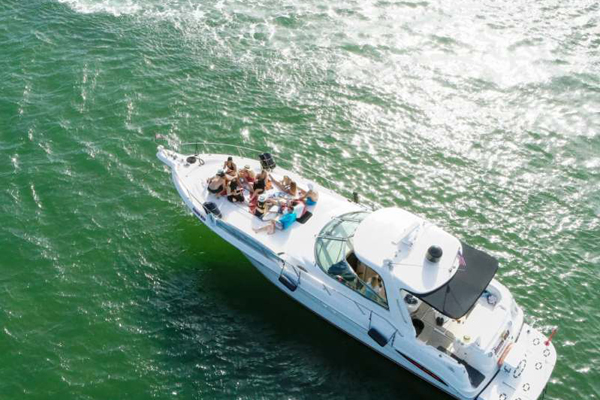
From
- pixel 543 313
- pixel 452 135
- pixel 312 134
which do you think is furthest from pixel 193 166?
pixel 543 313

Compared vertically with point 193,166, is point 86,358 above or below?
below

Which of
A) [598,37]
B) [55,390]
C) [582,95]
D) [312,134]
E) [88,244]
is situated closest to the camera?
[55,390]

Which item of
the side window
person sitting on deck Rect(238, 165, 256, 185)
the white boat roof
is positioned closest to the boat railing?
person sitting on deck Rect(238, 165, 256, 185)

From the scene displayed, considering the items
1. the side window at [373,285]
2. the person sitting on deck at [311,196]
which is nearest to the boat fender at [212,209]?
the person sitting on deck at [311,196]

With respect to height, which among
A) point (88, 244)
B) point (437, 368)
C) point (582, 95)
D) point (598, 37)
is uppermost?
point (598, 37)

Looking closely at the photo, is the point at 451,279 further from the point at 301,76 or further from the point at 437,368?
the point at 301,76
